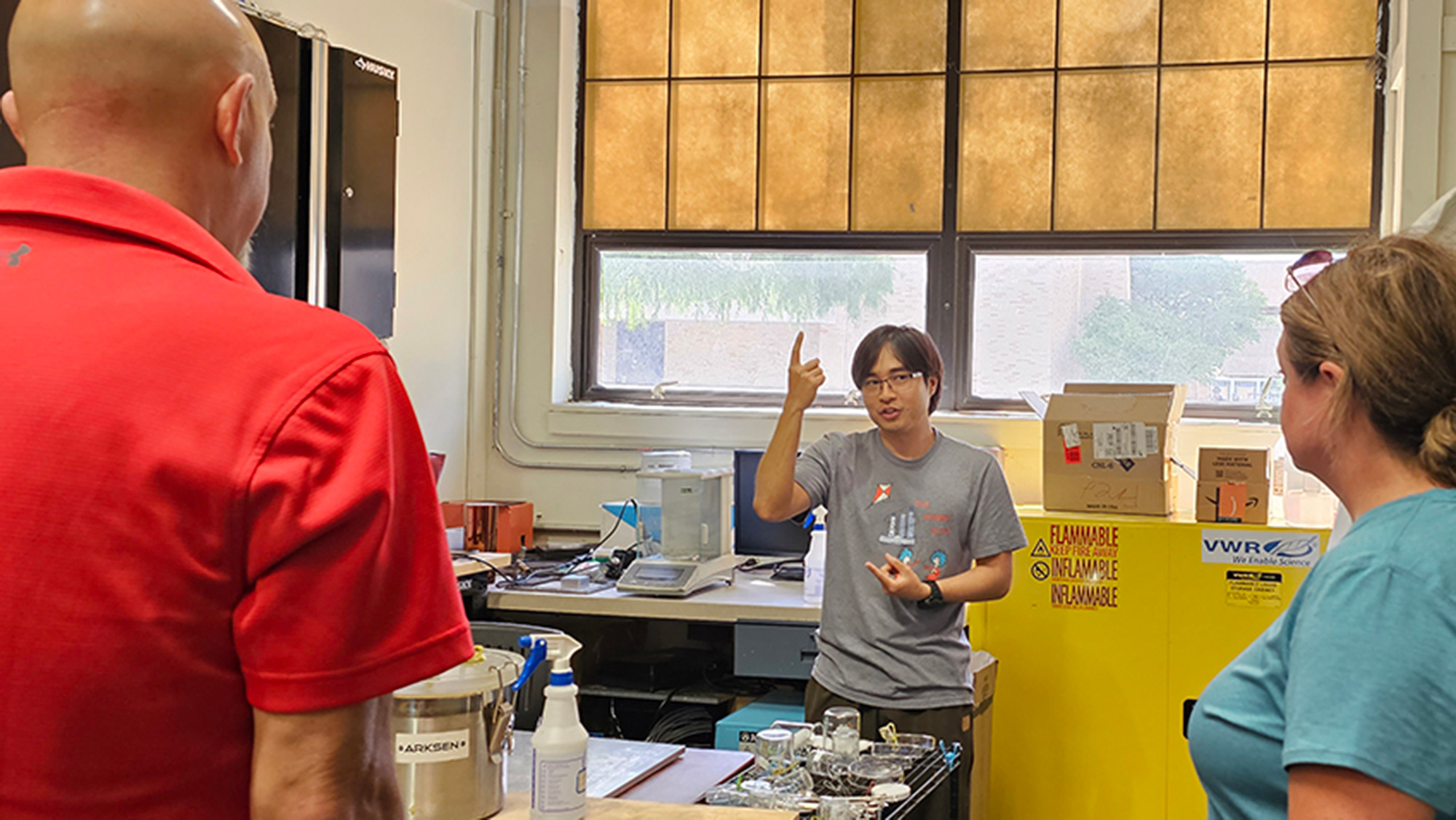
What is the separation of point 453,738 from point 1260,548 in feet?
9.11

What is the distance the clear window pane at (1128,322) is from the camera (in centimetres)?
422

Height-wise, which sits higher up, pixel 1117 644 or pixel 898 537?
pixel 898 537

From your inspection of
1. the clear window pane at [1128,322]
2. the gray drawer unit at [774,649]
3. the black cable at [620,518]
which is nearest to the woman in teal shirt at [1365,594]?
the gray drawer unit at [774,649]

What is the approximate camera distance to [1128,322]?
432 cm

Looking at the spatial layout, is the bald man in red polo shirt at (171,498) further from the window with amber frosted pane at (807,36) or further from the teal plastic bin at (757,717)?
the window with amber frosted pane at (807,36)

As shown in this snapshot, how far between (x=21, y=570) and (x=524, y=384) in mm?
3955

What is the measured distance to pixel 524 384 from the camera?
4637mm

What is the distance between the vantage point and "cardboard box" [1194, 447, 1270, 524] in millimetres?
3572

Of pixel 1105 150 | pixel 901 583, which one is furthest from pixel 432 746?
pixel 1105 150

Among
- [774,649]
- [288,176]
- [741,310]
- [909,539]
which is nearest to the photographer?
[909,539]

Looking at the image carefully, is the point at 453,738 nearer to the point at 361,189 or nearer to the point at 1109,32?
the point at 361,189

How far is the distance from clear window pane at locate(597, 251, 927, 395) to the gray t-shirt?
5.28 feet

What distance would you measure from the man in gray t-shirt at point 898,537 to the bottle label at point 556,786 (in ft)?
4.21

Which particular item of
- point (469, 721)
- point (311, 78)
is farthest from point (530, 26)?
point (469, 721)
